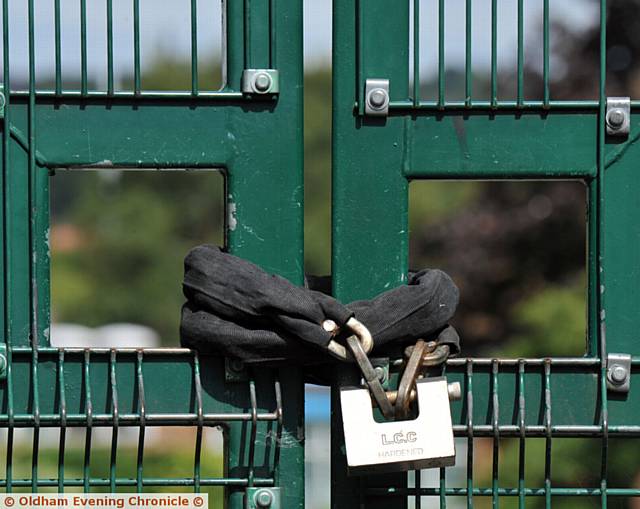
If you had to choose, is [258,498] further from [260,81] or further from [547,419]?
[260,81]

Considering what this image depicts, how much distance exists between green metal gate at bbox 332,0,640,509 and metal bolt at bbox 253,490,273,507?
0.32ft

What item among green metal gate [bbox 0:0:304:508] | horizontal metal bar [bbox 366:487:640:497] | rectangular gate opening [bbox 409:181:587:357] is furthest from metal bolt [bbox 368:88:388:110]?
rectangular gate opening [bbox 409:181:587:357]

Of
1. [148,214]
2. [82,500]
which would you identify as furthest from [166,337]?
[82,500]

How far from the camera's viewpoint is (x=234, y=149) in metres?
1.66

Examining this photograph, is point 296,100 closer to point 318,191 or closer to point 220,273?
point 220,273

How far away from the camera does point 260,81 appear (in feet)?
5.40

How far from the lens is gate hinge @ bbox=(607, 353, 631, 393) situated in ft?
5.43

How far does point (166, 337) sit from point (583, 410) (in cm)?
3070

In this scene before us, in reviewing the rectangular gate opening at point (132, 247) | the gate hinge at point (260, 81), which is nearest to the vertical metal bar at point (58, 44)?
the gate hinge at point (260, 81)

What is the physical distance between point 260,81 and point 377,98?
0.17 m

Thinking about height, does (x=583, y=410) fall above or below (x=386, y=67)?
below

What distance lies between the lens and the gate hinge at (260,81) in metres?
1.64

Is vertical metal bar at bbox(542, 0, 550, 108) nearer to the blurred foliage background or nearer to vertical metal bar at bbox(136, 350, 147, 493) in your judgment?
the blurred foliage background

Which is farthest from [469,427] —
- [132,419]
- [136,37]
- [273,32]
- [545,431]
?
[136,37]
